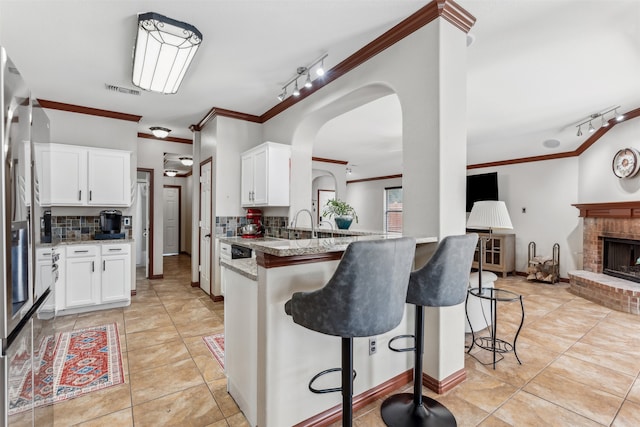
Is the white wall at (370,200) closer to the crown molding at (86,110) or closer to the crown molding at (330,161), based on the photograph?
the crown molding at (330,161)

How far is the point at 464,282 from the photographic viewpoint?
6.33ft

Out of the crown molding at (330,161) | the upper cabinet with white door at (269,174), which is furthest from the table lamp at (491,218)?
the crown molding at (330,161)

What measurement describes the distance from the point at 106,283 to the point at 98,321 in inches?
22.2

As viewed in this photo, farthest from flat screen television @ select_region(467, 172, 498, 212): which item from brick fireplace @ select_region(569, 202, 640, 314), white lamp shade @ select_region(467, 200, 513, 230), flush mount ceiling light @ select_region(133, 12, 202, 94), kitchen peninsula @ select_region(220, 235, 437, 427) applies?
flush mount ceiling light @ select_region(133, 12, 202, 94)

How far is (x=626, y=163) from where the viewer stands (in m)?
4.69

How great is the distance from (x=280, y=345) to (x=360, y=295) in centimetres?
63

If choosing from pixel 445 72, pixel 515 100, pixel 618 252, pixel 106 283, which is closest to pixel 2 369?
pixel 445 72

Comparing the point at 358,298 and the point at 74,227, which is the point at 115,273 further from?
the point at 358,298

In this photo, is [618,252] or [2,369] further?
[618,252]

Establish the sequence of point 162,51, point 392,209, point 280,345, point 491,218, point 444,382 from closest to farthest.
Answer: point 280,345 < point 444,382 < point 162,51 < point 491,218 < point 392,209

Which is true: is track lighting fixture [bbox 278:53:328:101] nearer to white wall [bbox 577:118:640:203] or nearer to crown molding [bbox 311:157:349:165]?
crown molding [bbox 311:157:349:165]

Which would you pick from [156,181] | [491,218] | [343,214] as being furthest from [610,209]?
[156,181]

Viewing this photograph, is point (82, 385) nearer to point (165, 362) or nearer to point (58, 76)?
point (165, 362)

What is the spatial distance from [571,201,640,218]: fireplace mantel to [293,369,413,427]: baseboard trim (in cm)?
471
